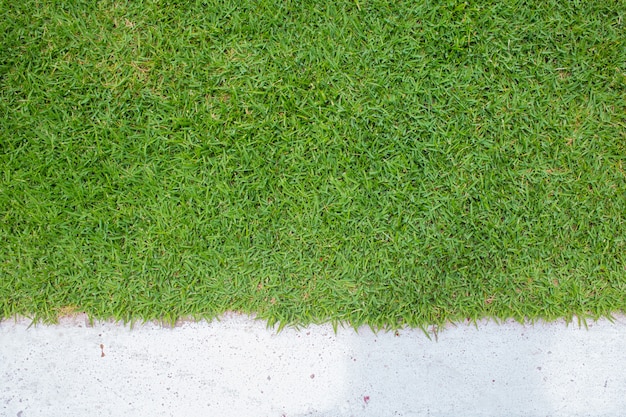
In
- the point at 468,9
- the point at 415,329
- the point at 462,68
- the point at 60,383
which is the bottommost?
the point at 60,383

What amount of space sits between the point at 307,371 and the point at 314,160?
41.2 inches

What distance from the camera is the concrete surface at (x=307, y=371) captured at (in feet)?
6.96

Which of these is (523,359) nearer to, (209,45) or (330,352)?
(330,352)

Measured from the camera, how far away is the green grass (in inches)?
86.0

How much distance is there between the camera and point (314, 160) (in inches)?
87.2

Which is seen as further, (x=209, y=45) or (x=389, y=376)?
(x=209, y=45)

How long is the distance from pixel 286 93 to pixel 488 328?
62.0 inches

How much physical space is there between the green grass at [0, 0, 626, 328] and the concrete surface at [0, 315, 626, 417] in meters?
0.11

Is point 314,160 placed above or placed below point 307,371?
above

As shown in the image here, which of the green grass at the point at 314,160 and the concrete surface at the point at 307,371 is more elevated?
the green grass at the point at 314,160

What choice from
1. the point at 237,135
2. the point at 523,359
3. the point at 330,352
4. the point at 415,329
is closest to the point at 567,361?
the point at 523,359

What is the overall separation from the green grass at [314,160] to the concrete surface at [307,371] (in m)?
0.11

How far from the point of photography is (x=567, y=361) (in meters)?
2.17

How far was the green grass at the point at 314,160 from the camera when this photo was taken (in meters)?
2.18
